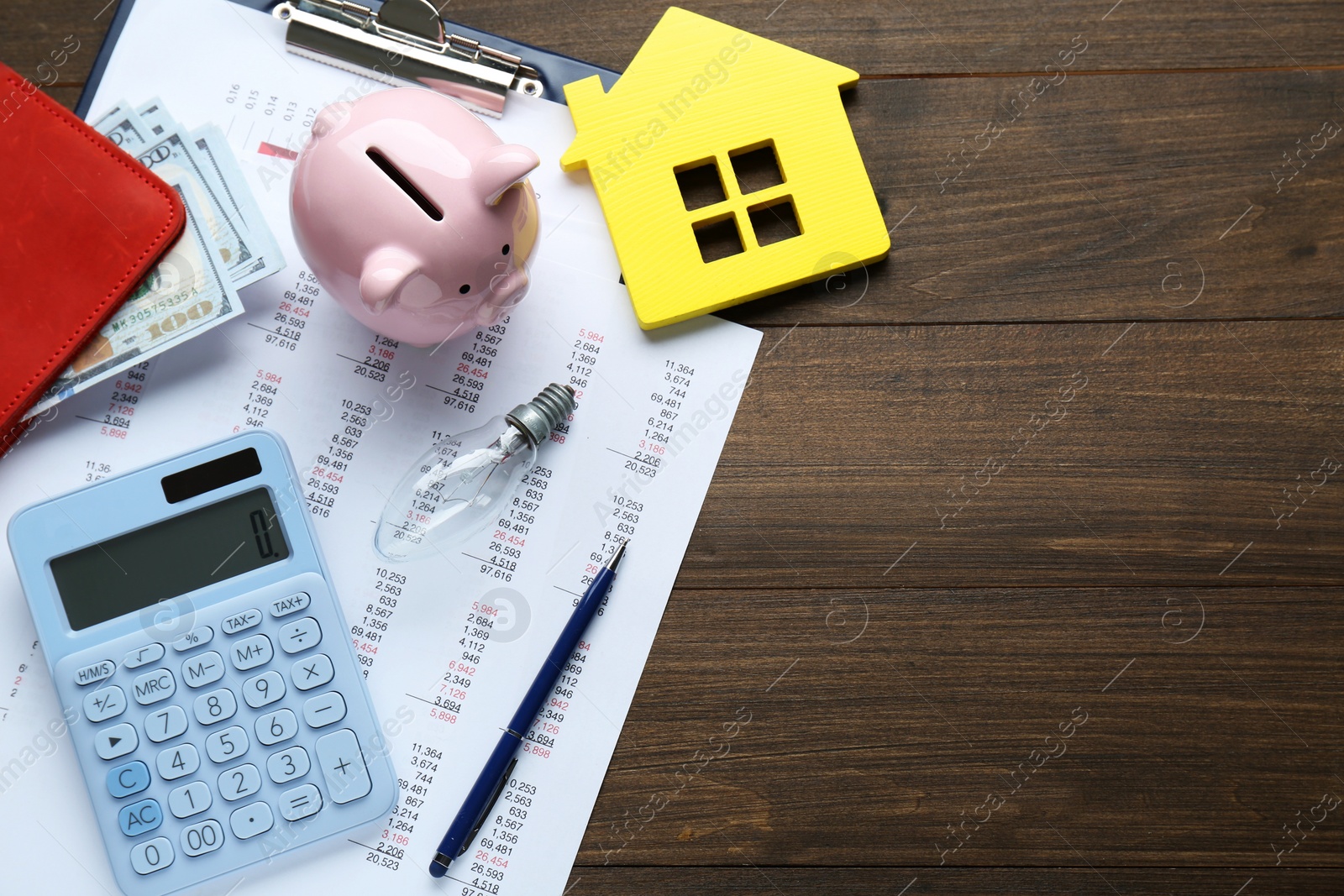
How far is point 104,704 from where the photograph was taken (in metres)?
0.54

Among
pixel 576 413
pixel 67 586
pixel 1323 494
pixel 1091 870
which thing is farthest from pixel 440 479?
pixel 1323 494

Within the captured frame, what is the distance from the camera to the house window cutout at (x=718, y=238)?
24.1 inches

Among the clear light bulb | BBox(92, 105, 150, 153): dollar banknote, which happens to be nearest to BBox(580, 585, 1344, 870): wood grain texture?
the clear light bulb

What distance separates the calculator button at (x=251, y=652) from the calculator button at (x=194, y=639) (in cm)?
2

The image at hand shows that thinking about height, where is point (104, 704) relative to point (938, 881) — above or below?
above

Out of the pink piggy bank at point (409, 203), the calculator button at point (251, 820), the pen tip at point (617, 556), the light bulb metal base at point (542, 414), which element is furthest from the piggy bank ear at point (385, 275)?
the calculator button at point (251, 820)

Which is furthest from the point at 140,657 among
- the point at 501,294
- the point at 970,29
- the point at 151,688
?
the point at 970,29

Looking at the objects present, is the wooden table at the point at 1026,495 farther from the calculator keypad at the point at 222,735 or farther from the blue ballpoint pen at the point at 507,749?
the calculator keypad at the point at 222,735

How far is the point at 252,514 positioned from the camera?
56 centimetres

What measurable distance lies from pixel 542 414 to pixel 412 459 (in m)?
0.10

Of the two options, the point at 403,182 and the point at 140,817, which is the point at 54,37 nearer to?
the point at 403,182

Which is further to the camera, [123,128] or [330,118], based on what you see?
[123,128]

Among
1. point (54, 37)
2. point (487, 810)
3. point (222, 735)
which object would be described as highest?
point (54, 37)

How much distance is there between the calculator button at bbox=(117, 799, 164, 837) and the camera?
1.76 ft
